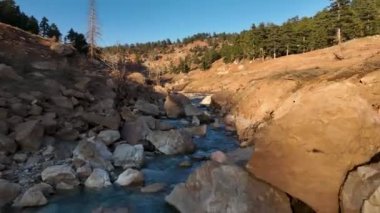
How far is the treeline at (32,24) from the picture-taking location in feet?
175

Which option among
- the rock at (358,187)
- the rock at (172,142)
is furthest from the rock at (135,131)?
the rock at (358,187)

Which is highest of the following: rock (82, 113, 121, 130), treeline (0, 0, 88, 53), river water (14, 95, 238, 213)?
treeline (0, 0, 88, 53)

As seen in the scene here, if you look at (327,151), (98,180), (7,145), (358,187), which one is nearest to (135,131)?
(7,145)

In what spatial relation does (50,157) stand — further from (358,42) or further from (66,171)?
(358,42)

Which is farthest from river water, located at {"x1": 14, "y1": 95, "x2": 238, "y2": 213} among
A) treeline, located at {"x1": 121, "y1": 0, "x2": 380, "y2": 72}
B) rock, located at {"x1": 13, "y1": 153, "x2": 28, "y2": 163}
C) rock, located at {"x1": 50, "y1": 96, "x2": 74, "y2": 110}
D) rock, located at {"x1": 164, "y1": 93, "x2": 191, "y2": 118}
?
treeline, located at {"x1": 121, "y1": 0, "x2": 380, "y2": 72}

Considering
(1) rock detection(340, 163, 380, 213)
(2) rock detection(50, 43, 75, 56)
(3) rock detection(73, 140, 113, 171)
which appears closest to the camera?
(1) rock detection(340, 163, 380, 213)

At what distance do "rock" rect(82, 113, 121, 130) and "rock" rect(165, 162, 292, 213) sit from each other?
1383cm

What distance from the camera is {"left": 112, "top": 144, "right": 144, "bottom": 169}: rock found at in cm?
2143

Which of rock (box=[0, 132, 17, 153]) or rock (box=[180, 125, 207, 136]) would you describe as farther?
rock (box=[180, 125, 207, 136])

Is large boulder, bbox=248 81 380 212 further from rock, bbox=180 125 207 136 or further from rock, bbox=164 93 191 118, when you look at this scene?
rock, bbox=164 93 191 118

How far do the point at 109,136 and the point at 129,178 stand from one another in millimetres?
6976

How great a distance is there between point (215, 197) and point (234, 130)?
1862 centimetres

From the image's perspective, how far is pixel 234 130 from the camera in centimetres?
3206

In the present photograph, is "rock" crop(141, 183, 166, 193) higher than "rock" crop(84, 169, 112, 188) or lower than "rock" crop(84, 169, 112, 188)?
lower
